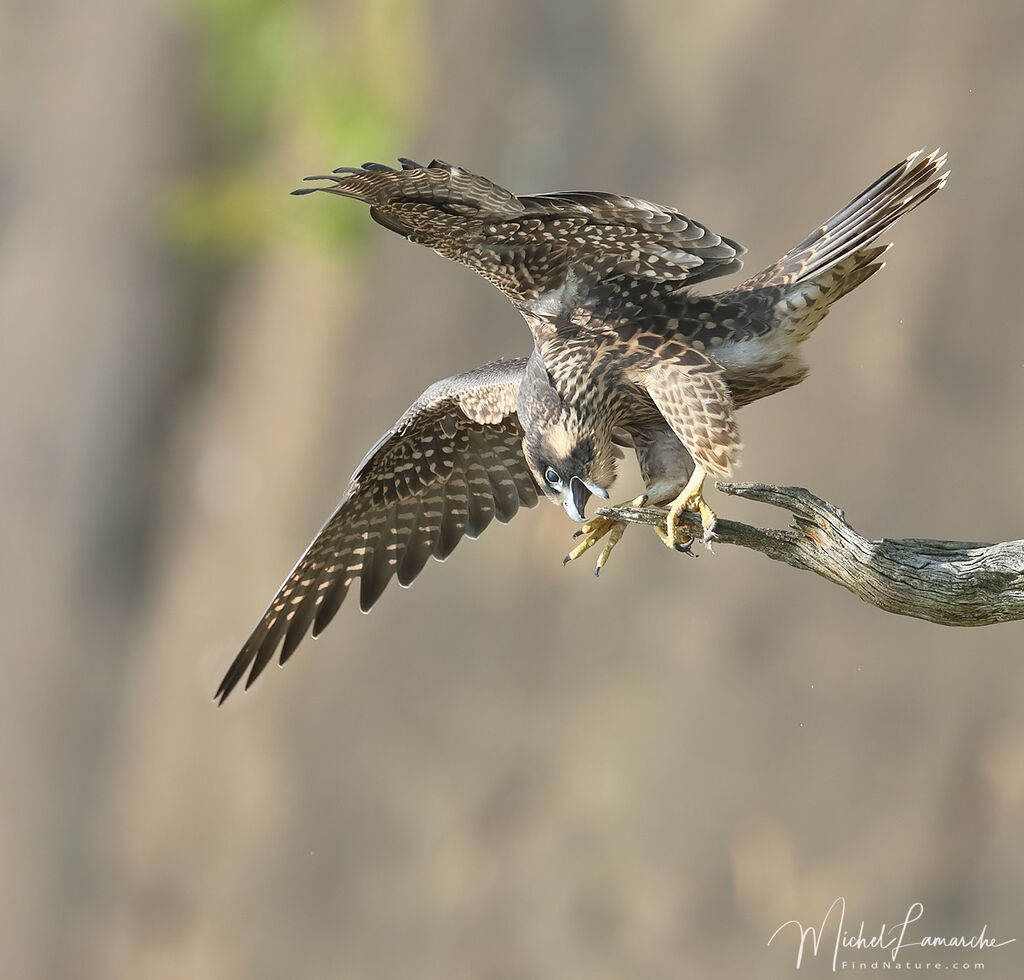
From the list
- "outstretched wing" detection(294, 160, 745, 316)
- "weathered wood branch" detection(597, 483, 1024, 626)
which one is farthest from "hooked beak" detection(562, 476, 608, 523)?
"outstretched wing" detection(294, 160, 745, 316)

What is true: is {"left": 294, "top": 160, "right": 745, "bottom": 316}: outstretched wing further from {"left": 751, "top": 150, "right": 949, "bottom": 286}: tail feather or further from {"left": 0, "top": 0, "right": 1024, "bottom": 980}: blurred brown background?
{"left": 0, "top": 0, "right": 1024, "bottom": 980}: blurred brown background

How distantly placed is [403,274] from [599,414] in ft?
15.2

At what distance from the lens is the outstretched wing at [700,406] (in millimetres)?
2580

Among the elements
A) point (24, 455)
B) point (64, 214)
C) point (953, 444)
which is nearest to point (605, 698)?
point (953, 444)

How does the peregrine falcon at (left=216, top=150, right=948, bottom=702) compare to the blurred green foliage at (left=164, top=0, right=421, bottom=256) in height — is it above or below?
below

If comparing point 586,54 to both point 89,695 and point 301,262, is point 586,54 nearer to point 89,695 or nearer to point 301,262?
point 301,262

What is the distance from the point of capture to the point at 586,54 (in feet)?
21.6

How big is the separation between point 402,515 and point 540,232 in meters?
1.26

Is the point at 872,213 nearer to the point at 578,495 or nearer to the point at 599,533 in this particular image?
the point at 578,495

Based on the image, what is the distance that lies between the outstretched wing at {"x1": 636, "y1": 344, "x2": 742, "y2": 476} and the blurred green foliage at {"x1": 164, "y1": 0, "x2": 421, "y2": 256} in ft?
15.8

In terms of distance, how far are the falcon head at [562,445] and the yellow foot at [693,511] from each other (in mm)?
171

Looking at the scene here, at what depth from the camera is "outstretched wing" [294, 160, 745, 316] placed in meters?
2.50

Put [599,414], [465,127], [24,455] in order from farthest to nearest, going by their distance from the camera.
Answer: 1. [24,455]
2. [465,127]
3. [599,414]

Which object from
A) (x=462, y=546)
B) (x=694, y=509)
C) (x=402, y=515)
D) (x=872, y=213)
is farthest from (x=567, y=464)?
(x=462, y=546)
